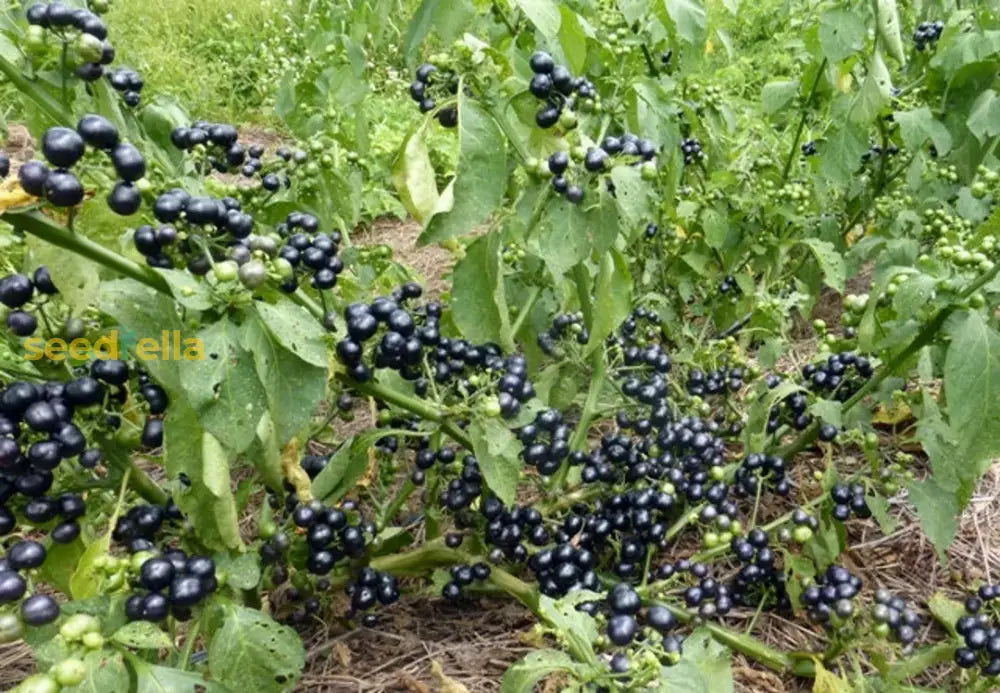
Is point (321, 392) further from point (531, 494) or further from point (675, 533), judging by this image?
point (531, 494)

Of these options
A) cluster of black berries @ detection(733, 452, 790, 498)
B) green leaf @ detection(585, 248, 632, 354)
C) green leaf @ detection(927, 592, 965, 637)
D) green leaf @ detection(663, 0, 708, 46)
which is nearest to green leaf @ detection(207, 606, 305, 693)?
green leaf @ detection(585, 248, 632, 354)

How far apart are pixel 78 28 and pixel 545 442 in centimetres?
128

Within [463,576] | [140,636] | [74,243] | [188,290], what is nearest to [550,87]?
[188,290]

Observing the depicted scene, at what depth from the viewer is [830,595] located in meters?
2.00

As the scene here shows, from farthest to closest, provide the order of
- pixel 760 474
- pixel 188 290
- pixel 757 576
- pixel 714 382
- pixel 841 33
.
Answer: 1. pixel 841 33
2. pixel 714 382
3. pixel 760 474
4. pixel 757 576
5. pixel 188 290

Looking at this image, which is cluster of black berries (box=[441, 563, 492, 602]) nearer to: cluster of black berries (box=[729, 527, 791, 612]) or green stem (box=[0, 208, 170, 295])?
cluster of black berries (box=[729, 527, 791, 612])

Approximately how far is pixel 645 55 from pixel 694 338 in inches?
42.2

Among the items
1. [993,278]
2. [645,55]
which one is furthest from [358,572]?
[645,55]

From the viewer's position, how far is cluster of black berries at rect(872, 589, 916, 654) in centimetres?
191

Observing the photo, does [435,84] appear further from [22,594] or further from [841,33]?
[841,33]

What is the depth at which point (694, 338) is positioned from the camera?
3.25m

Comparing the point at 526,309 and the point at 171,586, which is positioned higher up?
the point at 526,309

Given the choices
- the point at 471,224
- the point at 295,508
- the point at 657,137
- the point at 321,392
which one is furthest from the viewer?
the point at 657,137

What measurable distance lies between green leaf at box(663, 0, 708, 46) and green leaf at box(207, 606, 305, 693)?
200cm
